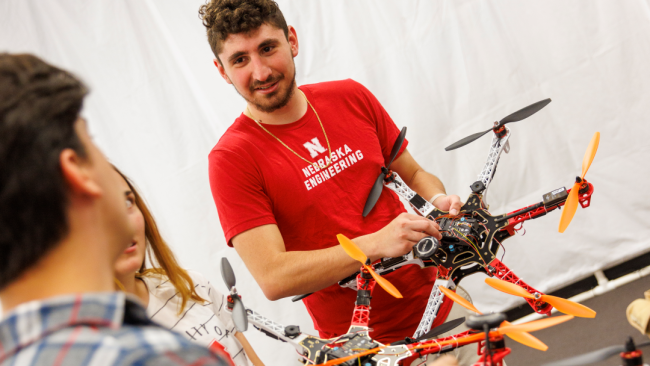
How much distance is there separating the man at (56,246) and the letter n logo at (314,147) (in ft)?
3.72

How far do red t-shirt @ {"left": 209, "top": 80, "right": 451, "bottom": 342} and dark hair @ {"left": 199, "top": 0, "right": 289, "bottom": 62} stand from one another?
0.32 metres

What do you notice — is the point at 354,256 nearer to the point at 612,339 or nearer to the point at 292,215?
the point at 292,215

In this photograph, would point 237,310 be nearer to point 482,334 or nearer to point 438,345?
point 438,345

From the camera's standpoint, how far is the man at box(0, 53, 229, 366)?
563 millimetres

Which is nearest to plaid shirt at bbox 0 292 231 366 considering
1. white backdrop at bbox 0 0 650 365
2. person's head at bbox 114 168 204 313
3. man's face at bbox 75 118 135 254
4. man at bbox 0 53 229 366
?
man at bbox 0 53 229 366

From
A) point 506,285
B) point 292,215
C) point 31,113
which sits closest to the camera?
point 31,113

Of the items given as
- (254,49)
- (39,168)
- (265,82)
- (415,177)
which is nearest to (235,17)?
(254,49)

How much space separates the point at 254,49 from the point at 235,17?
0.41 feet

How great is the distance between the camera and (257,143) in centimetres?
176

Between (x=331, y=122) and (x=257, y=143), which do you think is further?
(x=331, y=122)

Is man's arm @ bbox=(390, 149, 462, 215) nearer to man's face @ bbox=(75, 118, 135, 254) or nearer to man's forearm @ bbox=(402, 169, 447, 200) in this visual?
man's forearm @ bbox=(402, 169, 447, 200)

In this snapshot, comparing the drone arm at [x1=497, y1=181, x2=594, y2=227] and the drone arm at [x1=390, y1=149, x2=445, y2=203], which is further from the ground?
the drone arm at [x1=390, y1=149, x2=445, y2=203]

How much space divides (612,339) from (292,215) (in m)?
1.95

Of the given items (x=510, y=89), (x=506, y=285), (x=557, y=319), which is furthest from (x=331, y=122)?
(x=510, y=89)
